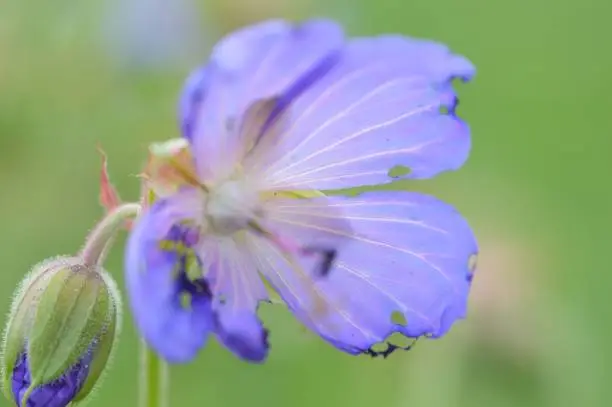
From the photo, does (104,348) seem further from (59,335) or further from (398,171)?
(398,171)

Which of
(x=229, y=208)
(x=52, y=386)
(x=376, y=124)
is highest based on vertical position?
(x=376, y=124)

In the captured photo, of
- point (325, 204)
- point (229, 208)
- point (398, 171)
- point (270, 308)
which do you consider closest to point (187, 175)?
point (229, 208)

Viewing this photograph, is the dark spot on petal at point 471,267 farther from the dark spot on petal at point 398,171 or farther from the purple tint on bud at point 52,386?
the purple tint on bud at point 52,386

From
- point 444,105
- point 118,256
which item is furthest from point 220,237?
point 118,256

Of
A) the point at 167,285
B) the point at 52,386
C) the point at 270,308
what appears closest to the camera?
the point at 167,285

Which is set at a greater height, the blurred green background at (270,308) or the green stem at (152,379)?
the blurred green background at (270,308)

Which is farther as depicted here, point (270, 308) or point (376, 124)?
point (270, 308)

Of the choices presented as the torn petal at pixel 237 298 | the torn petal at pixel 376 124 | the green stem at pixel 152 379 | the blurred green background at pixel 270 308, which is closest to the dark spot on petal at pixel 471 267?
the torn petal at pixel 376 124

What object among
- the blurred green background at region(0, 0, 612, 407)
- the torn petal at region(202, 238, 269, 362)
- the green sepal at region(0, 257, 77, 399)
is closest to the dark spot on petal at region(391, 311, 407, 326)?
the torn petal at region(202, 238, 269, 362)
